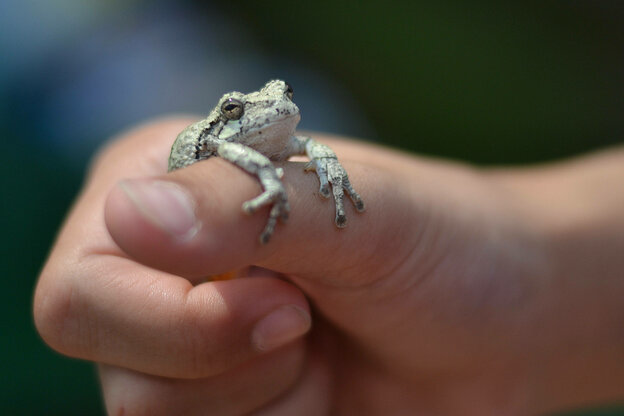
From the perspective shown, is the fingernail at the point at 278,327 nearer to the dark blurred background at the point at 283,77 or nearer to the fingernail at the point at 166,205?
the fingernail at the point at 166,205

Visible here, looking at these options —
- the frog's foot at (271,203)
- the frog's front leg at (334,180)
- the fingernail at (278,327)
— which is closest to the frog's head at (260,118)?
the frog's front leg at (334,180)

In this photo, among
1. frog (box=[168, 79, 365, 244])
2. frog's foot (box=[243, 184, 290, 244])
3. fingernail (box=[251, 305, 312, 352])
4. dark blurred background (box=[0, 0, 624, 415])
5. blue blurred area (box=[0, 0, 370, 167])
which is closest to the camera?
frog's foot (box=[243, 184, 290, 244])

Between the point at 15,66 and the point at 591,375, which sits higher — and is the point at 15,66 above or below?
above

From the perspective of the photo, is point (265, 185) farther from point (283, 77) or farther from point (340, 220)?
point (283, 77)

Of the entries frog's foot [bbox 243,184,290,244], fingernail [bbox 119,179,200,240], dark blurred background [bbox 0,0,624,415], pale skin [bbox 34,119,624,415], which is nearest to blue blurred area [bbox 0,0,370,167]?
dark blurred background [bbox 0,0,624,415]

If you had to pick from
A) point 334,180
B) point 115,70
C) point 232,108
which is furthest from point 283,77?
point 334,180

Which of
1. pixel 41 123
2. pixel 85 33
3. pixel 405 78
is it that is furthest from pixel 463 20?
pixel 41 123

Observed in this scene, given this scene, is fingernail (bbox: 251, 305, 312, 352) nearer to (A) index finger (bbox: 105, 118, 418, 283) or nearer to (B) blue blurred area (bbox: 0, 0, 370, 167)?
(A) index finger (bbox: 105, 118, 418, 283)

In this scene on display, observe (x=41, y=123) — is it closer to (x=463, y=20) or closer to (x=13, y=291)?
(x=13, y=291)
